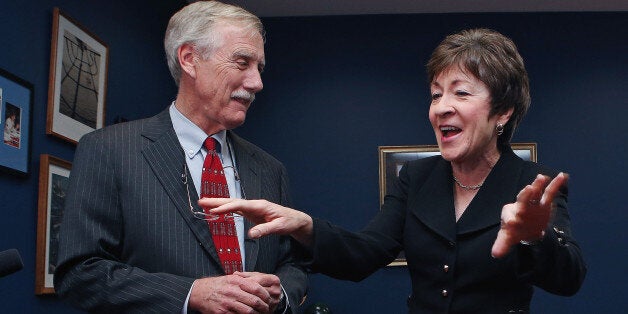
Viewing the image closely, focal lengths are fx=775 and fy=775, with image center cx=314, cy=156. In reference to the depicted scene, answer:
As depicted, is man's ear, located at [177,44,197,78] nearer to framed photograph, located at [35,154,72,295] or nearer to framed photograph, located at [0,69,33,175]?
framed photograph, located at [0,69,33,175]

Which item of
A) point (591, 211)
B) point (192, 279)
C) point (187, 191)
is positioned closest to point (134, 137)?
point (187, 191)

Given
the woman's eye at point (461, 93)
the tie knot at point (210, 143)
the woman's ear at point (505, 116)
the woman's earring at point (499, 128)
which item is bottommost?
the tie knot at point (210, 143)

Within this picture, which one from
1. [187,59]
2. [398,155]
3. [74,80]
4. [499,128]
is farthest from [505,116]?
[398,155]

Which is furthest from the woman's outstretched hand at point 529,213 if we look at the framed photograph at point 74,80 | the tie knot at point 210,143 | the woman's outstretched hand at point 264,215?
the framed photograph at point 74,80

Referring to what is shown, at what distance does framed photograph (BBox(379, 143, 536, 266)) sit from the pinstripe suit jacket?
3424 mm

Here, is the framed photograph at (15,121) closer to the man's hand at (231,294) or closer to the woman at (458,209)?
the man's hand at (231,294)

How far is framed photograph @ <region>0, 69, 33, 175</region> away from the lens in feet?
9.77

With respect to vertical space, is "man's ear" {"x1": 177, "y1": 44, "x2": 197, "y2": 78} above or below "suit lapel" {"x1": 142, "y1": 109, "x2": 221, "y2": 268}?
A: above

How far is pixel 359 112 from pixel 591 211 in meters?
1.79

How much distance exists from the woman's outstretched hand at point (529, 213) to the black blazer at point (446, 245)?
196 millimetres

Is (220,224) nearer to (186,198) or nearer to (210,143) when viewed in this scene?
(186,198)

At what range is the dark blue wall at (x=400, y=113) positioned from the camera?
5418 millimetres

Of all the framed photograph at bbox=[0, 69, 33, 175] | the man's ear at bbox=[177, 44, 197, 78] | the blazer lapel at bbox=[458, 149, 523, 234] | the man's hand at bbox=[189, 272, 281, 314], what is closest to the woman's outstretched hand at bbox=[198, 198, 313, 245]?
the man's hand at bbox=[189, 272, 281, 314]

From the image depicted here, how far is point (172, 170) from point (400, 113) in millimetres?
3756
